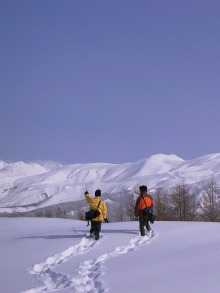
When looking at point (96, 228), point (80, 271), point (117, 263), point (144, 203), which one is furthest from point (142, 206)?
point (80, 271)

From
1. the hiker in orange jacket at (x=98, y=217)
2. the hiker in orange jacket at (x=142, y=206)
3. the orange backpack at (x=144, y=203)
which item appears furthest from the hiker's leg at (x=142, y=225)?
the hiker in orange jacket at (x=98, y=217)

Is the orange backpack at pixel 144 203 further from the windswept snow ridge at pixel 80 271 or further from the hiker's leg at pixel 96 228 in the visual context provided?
the hiker's leg at pixel 96 228

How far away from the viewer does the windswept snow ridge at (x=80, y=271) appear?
8.51 meters

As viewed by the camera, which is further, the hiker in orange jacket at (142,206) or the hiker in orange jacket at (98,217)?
the hiker in orange jacket at (142,206)

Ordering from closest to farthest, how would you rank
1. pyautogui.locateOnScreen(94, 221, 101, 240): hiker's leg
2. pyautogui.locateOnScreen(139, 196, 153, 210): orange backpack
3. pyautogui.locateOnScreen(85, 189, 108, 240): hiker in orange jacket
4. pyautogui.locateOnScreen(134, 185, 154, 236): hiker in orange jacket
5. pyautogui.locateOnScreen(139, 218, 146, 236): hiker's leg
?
pyautogui.locateOnScreen(94, 221, 101, 240): hiker's leg, pyautogui.locateOnScreen(85, 189, 108, 240): hiker in orange jacket, pyautogui.locateOnScreen(139, 218, 146, 236): hiker's leg, pyautogui.locateOnScreen(134, 185, 154, 236): hiker in orange jacket, pyautogui.locateOnScreen(139, 196, 153, 210): orange backpack

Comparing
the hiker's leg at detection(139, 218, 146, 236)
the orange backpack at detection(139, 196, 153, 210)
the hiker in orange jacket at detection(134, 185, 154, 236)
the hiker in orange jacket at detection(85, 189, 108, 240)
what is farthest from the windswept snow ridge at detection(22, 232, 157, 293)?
the orange backpack at detection(139, 196, 153, 210)

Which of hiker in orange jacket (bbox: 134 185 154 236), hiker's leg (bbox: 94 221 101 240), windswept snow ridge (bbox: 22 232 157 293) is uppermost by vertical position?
hiker in orange jacket (bbox: 134 185 154 236)

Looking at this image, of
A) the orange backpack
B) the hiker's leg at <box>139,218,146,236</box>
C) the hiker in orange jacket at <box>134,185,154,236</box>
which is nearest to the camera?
the hiker's leg at <box>139,218,146,236</box>

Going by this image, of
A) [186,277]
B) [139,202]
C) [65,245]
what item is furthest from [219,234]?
[186,277]

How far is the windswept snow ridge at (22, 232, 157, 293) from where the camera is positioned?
8508 millimetres

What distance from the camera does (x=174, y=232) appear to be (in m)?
15.6

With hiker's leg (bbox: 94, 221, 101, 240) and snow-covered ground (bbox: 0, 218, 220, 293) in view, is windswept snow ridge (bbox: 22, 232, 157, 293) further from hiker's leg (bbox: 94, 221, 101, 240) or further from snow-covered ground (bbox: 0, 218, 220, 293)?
hiker's leg (bbox: 94, 221, 101, 240)

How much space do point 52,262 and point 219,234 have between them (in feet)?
19.7

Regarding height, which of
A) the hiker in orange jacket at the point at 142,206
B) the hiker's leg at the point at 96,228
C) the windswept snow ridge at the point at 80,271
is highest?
the hiker in orange jacket at the point at 142,206
